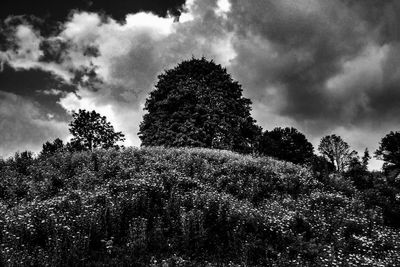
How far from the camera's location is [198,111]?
2819cm

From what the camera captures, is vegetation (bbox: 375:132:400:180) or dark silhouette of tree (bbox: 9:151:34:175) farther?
vegetation (bbox: 375:132:400:180)

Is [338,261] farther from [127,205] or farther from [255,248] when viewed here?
→ [127,205]

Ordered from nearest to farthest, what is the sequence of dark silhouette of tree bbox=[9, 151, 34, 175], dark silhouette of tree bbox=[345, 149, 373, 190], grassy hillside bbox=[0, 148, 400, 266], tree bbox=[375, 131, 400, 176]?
grassy hillside bbox=[0, 148, 400, 266]
dark silhouette of tree bbox=[9, 151, 34, 175]
dark silhouette of tree bbox=[345, 149, 373, 190]
tree bbox=[375, 131, 400, 176]

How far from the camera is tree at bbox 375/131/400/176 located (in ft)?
168

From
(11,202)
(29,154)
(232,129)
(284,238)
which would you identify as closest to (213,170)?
(284,238)

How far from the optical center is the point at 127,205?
412 inches

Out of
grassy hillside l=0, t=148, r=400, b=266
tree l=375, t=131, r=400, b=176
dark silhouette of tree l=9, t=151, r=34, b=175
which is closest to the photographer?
grassy hillside l=0, t=148, r=400, b=266

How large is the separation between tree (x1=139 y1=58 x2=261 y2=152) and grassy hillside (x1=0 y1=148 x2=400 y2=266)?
11.5 metres

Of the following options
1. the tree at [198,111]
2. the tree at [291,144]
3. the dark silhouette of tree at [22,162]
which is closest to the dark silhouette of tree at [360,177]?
the tree at [198,111]

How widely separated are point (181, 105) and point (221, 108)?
3.38m

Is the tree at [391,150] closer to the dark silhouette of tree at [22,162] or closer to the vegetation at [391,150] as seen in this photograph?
the vegetation at [391,150]

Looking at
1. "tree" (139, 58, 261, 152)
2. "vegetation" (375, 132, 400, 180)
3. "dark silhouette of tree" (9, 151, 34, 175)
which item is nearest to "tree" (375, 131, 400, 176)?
"vegetation" (375, 132, 400, 180)

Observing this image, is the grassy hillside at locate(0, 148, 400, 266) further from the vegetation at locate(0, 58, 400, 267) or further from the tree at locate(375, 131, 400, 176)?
the tree at locate(375, 131, 400, 176)

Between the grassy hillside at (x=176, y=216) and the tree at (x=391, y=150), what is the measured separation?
4103cm
